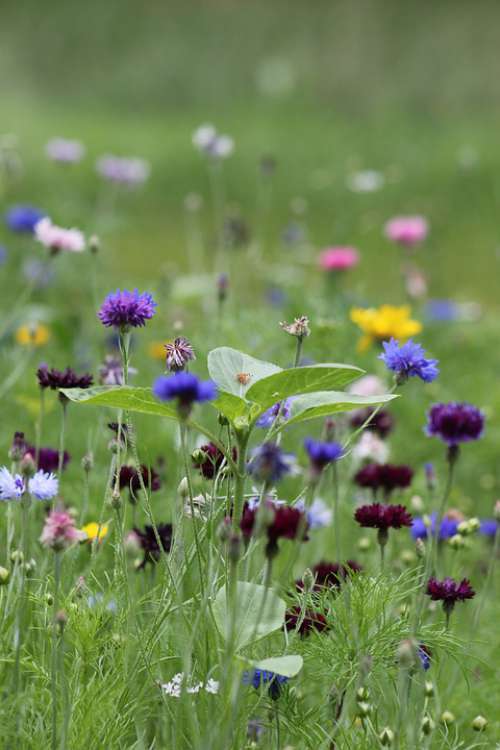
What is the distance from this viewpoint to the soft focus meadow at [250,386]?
1096 mm

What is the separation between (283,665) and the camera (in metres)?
1.00

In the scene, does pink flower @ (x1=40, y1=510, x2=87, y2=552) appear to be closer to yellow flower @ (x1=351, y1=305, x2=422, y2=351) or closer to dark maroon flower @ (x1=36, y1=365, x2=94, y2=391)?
dark maroon flower @ (x1=36, y1=365, x2=94, y2=391)

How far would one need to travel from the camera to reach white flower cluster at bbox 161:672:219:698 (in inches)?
42.1

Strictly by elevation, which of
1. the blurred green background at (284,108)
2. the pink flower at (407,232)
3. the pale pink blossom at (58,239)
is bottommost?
the pale pink blossom at (58,239)

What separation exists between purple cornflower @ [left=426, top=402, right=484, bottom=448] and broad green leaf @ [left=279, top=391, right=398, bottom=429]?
0.78 ft

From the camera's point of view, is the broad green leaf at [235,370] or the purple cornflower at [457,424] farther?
the purple cornflower at [457,424]

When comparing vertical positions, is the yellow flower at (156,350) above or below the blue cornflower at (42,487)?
above

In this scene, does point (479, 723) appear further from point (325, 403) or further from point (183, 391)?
point (183, 391)

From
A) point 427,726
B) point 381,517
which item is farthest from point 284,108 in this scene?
point 427,726

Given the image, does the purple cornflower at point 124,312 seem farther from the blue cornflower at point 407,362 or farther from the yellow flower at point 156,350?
the yellow flower at point 156,350

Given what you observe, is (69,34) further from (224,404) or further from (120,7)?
(224,404)

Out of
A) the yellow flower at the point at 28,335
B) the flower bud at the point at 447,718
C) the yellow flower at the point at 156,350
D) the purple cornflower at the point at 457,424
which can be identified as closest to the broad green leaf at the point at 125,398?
the purple cornflower at the point at 457,424

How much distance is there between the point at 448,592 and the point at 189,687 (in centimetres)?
35

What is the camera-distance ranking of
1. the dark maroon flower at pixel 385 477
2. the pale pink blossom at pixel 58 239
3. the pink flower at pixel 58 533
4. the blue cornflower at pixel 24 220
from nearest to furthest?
the pink flower at pixel 58 533, the dark maroon flower at pixel 385 477, the pale pink blossom at pixel 58 239, the blue cornflower at pixel 24 220
